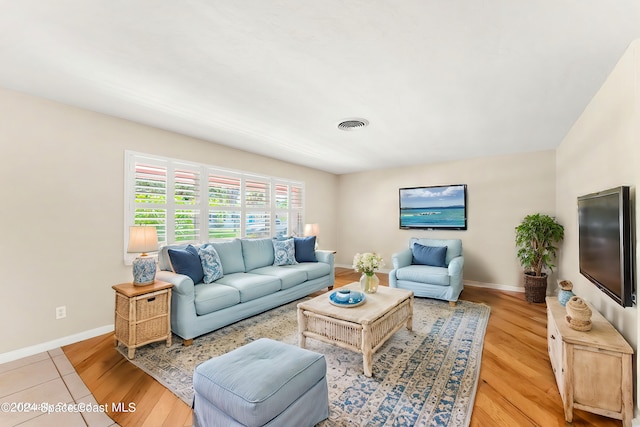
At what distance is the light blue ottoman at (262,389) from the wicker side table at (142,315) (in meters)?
1.24

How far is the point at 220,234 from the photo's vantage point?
431 centimetres

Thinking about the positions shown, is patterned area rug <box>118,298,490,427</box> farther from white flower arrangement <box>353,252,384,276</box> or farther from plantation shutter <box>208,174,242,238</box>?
plantation shutter <box>208,174,242,238</box>

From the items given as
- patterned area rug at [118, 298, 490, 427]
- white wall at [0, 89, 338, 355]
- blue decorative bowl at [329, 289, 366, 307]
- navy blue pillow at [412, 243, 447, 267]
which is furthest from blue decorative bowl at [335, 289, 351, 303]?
white wall at [0, 89, 338, 355]

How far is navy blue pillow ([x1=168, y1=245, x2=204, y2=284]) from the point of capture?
3057mm

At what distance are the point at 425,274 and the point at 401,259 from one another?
20.7 inches

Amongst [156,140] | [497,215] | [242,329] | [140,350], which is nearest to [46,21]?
[156,140]

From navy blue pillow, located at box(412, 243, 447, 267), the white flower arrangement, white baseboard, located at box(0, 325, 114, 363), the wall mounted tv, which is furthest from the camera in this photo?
the wall mounted tv

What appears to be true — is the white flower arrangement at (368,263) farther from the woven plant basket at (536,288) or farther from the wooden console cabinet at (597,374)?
the woven plant basket at (536,288)

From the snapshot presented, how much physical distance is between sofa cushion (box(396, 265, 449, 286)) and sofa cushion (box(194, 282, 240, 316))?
2.52 m

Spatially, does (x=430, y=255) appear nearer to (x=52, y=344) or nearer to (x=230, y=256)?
(x=230, y=256)

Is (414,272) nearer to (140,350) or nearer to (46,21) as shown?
(140,350)

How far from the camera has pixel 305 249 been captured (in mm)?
4629

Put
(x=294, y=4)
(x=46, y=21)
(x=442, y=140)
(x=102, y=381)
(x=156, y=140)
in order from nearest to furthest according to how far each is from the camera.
→ (x=294, y=4) → (x=46, y=21) → (x=102, y=381) → (x=156, y=140) → (x=442, y=140)

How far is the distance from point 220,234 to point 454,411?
11.9ft
